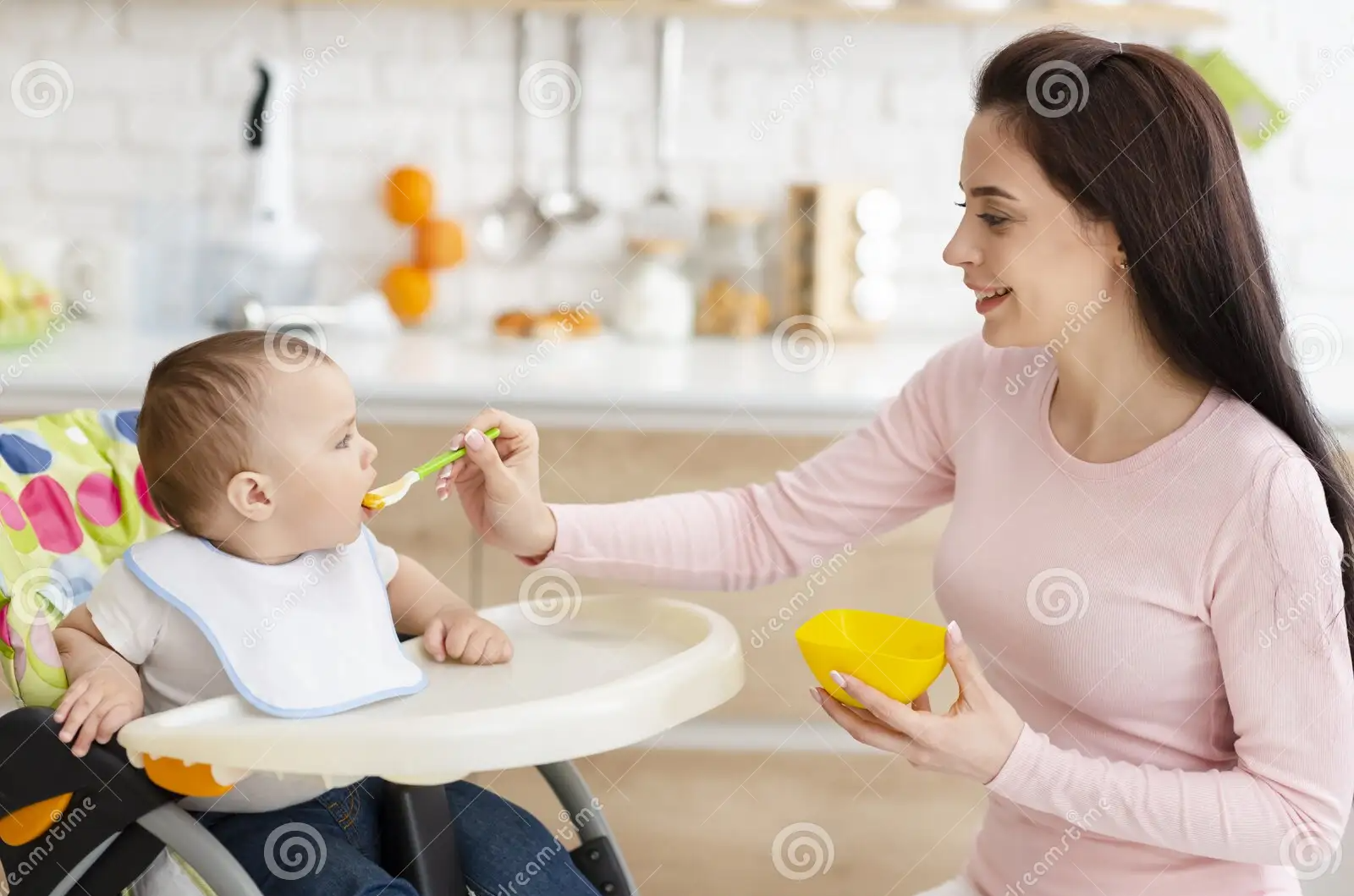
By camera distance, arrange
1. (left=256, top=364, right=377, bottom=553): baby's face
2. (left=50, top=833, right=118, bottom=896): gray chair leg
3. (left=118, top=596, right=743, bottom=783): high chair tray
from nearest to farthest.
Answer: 1. (left=118, top=596, right=743, bottom=783): high chair tray
2. (left=50, top=833, right=118, bottom=896): gray chair leg
3. (left=256, top=364, right=377, bottom=553): baby's face

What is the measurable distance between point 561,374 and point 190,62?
100cm

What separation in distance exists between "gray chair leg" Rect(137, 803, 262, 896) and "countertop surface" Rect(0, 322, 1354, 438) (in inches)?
35.4

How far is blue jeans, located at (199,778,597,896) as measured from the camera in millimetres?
1063

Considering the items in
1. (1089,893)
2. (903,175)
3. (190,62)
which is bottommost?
(1089,893)

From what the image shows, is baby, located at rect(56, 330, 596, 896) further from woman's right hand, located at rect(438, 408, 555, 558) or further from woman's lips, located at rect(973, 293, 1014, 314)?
woman's lips, located at rect(973, 293, 1014, 314)

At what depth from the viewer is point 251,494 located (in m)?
1.10

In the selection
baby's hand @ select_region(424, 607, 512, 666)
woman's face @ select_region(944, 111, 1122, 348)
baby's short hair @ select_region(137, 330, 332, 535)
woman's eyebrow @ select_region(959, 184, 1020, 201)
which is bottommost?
baby's hand @ select_region(424, 607, 512, 666)

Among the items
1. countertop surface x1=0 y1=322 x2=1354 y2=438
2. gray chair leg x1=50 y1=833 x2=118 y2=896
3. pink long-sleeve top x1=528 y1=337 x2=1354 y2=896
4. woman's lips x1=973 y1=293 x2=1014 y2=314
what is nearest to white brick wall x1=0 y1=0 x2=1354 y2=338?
countertop surface x1=0 y1=322 x2=1354 y2=438

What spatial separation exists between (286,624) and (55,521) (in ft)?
0.95

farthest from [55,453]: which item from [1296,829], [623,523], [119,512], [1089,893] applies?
[1296,829]

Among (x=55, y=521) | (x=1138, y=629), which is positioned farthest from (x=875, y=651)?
(x=55, y=521)

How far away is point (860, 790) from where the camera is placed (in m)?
1.97

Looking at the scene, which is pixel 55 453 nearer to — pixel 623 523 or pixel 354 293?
pixel 623 523

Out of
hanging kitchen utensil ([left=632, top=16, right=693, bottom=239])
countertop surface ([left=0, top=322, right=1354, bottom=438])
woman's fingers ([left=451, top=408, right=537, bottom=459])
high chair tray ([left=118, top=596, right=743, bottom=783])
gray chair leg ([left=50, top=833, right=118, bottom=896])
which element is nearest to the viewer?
high chair tray ([left=118, top=596, right=743, bottom=783])
